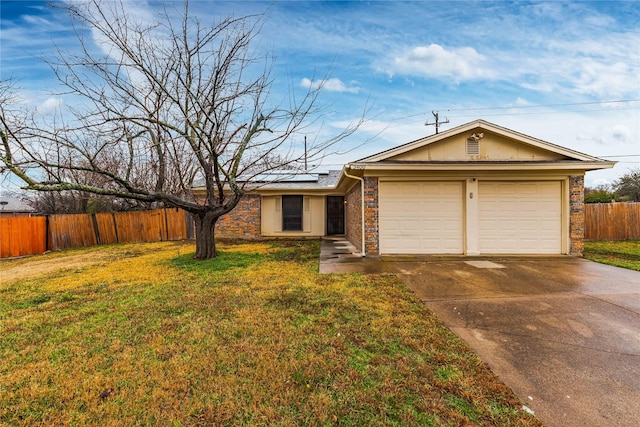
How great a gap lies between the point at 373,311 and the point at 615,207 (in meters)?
14.0

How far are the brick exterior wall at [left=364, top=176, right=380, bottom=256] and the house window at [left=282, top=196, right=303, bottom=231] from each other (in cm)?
616

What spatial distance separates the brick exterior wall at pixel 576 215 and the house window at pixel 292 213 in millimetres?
9825

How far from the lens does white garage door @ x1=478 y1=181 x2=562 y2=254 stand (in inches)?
322

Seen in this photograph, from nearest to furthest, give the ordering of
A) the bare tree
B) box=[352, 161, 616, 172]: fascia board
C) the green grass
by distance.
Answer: the bare tree < the green grass < box=[352, 161, 616, 172]: fascia board

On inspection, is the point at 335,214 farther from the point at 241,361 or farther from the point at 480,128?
the point at 241,361

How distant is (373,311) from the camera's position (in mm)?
3938

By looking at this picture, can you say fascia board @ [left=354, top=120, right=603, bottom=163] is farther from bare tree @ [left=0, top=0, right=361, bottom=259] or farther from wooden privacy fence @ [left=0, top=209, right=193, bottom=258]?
wooden privacy fence @ [left=0, top=209, right=193, bottom=258]

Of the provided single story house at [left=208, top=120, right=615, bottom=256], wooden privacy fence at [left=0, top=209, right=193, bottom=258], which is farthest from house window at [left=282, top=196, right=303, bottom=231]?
single story house at [left=208, top=120, right=615, bottom=256]

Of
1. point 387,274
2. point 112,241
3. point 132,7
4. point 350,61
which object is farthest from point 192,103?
point 112,241

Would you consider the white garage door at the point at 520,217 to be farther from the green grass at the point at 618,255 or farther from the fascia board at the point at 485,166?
the green grass at the point at 618,255

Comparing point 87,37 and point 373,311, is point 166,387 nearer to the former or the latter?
point 373,311

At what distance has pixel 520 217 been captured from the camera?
824 centimetres

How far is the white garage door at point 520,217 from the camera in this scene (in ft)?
26.8

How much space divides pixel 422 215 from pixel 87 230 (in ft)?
46.8
